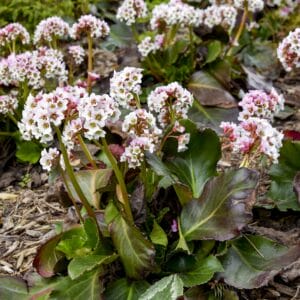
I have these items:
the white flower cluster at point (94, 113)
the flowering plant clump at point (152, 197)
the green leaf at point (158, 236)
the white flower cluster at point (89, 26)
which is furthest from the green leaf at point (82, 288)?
the white flower cluster at point (89, 26)

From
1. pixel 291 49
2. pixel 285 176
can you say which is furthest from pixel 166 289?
pixel 291 49

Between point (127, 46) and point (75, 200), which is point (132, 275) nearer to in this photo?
point (75, 200)

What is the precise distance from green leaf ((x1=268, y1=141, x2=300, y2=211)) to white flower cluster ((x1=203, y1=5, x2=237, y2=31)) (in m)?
1.41

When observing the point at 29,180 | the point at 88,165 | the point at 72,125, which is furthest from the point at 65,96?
the point at 29,180

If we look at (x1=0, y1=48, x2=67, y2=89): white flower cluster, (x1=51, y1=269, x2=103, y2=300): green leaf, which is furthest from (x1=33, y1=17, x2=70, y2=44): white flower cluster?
(x1=51, y1=269, x2=103, y2=300): green leaf

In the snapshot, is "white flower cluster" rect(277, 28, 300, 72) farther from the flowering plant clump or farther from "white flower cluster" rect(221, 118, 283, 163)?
"white flower cluster" rect(221, 118, 283, 163)

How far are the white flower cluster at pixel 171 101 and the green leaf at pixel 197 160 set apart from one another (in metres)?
0.06

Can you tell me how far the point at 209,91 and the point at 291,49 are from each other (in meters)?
0.94

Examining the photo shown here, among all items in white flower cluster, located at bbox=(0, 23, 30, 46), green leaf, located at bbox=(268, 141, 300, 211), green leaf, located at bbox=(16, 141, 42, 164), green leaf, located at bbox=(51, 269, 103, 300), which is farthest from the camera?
white flower cluster, located at bbox=(0, 23, 30, 46)

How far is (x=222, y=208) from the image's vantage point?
7.14 feet

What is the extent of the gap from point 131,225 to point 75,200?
0.38 meters

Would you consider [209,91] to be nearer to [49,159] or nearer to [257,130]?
[257,130]

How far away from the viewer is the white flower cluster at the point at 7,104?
306 cm

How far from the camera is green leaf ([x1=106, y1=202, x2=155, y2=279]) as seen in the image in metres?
2.10
